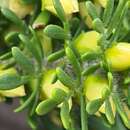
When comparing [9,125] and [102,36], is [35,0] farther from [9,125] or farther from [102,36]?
[9,125]

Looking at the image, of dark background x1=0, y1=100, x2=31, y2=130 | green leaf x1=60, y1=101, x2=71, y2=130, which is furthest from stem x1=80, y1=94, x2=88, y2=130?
dark background x1=0, y1=100, x2=31, y2=130

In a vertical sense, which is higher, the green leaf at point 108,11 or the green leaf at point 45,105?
the green leaf at point 108,11

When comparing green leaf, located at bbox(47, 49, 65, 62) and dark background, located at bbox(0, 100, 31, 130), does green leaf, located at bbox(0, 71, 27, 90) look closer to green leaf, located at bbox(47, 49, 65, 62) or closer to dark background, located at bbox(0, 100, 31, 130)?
green leaf, located at bbox(47, 49, 65, 62)

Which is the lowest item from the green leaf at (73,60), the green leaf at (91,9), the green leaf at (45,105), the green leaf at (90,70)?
the green leaf at (45,105)

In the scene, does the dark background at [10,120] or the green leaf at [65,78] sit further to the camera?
the dark background at [10,120]

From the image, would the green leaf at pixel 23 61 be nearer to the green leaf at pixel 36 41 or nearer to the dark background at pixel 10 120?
the green leaf at pixel 36 41

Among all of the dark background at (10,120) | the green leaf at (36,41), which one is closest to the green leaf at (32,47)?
the green leaf at (36,41)

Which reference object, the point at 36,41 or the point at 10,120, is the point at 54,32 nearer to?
the point at 36,41
